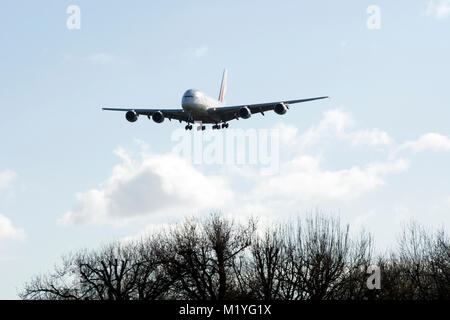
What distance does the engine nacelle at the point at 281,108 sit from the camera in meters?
58.0

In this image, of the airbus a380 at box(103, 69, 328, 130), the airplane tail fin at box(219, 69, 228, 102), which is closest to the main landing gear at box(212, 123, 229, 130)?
the airbus a380 at box(103, 69, 328, 130)

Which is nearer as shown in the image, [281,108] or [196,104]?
[281,108]

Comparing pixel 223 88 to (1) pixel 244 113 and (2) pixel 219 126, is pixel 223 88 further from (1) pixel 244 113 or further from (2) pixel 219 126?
(1) pixel 244 113

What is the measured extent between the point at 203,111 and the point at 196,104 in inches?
54.7

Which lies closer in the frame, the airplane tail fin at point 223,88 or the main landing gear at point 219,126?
the main landing gear at point 219,126

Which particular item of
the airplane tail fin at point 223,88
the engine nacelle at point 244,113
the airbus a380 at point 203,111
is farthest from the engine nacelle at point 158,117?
the airplane tail fin at point 223,88

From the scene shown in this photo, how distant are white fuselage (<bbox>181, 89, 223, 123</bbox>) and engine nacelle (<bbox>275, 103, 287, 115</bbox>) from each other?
682 centimetres

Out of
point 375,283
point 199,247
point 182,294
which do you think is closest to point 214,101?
point 199,247

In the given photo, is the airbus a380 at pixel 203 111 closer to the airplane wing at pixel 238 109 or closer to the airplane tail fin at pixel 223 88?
the airplane wing at pixel 238 109

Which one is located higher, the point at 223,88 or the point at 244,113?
the point at 223,88

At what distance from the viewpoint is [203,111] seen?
60250 mm

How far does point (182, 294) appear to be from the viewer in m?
51.9

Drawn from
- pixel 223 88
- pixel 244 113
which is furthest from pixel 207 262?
pixel 223 88
